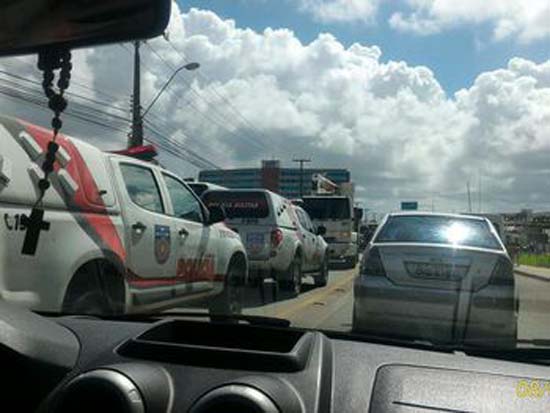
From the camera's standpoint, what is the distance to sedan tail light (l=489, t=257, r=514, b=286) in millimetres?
8516

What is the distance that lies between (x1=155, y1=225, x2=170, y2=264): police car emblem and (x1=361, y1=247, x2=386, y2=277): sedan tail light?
2.13 metres

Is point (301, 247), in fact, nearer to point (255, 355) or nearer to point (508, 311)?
point (508, 311)

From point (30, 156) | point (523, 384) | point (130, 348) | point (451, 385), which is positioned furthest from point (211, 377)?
point (30, 156)

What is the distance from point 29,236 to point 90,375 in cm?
128

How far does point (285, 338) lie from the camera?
300cm

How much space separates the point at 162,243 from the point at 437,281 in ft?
9.08

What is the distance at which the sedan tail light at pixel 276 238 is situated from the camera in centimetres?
1480

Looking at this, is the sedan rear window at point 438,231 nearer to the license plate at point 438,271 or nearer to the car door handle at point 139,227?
the license plate at point 438,271

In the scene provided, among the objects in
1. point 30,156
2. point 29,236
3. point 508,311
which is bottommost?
point 508,311

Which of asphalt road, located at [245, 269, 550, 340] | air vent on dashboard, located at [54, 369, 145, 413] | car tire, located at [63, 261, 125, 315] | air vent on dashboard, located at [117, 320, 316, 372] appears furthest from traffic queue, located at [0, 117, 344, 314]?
air vent on dashboard, located at [54, 369, 145, 413]

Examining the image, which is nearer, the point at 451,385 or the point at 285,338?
the point at 451,385

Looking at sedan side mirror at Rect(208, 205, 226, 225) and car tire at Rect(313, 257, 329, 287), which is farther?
car tire at Rect(313, 257, 329, 287)

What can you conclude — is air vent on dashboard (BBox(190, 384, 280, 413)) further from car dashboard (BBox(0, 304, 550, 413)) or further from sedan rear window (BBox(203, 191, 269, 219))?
sedan rear window (BBox(203, 191, 269, 219))

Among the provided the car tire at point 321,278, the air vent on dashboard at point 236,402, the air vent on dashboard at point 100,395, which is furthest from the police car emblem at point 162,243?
the car tire at point 321,278
